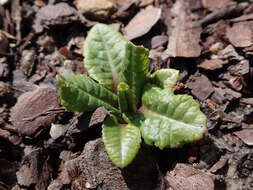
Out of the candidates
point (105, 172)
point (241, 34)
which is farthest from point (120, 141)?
point (241, 34)

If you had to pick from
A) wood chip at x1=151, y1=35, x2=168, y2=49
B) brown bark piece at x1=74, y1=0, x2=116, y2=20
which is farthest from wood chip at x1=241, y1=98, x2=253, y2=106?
brown bark piece at x1=74, y1=0, x2=116, y2=20

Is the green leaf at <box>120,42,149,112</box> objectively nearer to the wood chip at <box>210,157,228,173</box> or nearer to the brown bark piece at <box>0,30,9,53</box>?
the wood chip at <box>210,157,228,173</box>

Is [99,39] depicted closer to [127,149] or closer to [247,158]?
[127,149]

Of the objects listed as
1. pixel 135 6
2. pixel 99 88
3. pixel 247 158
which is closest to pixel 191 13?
pixel 135 6

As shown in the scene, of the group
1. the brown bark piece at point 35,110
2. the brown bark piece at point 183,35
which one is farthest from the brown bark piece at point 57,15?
the brown bark piece at point 183,35

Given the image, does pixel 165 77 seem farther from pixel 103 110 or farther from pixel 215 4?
pixel 215 4

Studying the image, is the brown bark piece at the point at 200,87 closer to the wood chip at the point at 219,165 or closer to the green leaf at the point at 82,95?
the wood chip at the point at 219,165
